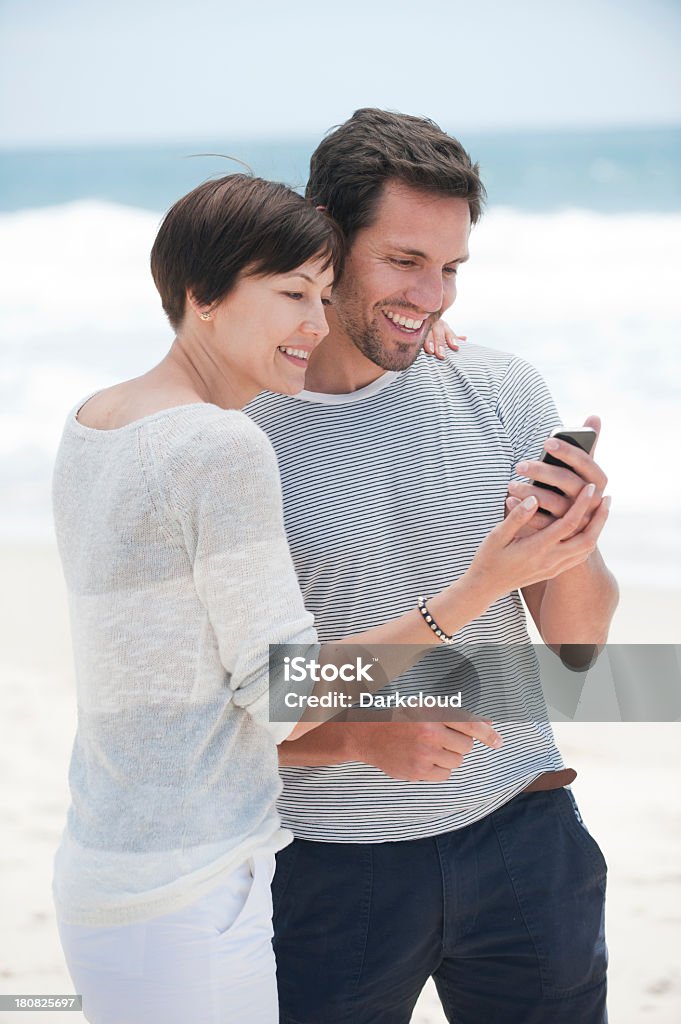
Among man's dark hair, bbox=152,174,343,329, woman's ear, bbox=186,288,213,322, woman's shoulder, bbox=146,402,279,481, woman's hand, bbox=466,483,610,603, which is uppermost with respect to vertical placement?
man's dark hair, bbox=152,174,343,329

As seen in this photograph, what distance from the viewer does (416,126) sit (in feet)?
6.70

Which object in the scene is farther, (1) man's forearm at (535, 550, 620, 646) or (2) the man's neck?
(2) the man's neck

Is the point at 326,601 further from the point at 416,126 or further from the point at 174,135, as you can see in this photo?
the point at 174,135

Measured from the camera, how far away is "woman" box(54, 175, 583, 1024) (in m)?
1.28

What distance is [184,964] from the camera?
51.2 inches

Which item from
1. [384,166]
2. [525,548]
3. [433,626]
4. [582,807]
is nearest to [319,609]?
[433,626]

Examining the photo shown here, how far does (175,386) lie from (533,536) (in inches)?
20.7

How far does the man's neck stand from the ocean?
691 cm

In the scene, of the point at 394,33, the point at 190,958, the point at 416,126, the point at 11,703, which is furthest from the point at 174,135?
the point at 190,958

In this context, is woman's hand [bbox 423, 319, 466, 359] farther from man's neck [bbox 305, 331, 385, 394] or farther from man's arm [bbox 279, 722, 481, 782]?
man's arm [bbox 279, 722, 481, 782]

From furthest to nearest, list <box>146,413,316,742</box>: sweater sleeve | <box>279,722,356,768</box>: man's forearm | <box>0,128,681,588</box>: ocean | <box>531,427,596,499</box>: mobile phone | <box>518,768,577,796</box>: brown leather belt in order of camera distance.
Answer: <box>0,128,681,588</box>: ocean → <box>518,768,577,796</box>: brown leather belt → <box>279,722,356,768</box>: man's forearm → <box>531,427,596,499</box>: mobile phone → <box>146,413,316,742</box>: sweater sleeve

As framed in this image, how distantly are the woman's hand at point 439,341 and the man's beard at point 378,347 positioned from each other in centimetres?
5

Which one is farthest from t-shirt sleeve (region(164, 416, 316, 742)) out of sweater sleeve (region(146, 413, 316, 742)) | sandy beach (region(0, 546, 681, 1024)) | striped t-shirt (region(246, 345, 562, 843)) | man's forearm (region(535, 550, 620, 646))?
sandy beach (region(0, 546, 681, 1024))

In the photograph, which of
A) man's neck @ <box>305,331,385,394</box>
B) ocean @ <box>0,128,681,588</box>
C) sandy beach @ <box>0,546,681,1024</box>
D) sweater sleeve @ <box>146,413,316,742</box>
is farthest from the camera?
ocean @ <box>0,128,681,588</box>
